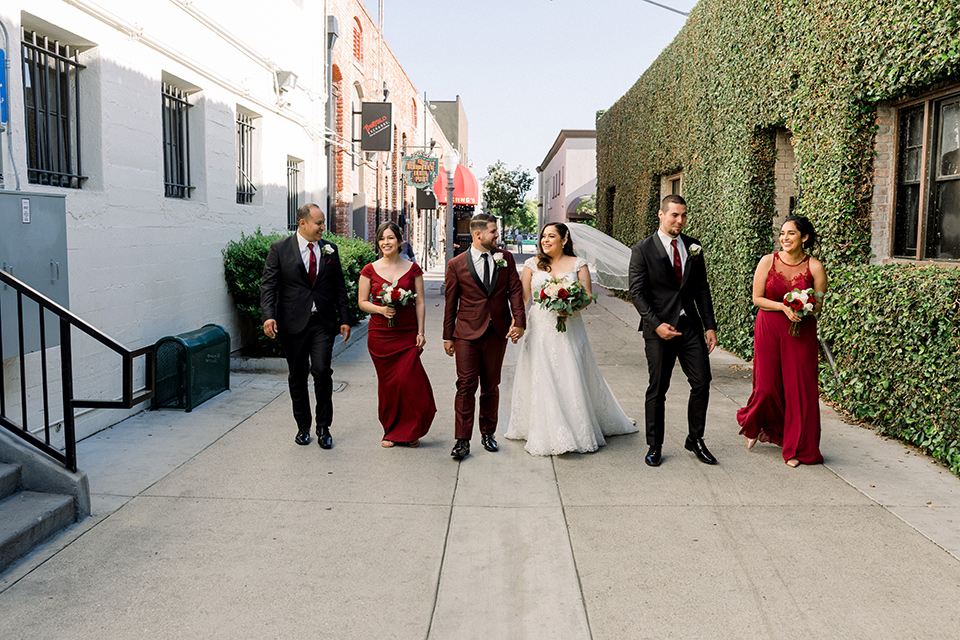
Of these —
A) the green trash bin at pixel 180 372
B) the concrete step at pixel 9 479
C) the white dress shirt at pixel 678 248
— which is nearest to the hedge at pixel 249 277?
the green trash bin at pixel 180 372

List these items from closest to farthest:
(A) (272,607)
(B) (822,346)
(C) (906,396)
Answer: (A) (272,607), (C) (906,396), (B) (822,346)

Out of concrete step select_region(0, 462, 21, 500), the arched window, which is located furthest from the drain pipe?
the arched window

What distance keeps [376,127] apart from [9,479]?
1485 centimetres

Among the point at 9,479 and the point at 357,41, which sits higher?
the point at 357,41

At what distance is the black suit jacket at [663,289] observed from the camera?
5590 millimetres

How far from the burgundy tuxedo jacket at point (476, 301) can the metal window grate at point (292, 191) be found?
7.54m

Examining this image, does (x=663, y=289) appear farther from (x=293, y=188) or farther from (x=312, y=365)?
(x=293, y=188)

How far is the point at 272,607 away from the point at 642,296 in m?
3.32

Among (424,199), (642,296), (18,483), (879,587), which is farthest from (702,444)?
(424,199)

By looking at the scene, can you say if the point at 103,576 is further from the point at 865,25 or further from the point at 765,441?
the point at 865,25

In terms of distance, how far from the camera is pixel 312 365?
6.30 metres

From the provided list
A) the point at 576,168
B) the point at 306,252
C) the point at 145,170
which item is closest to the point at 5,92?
the point at 145,170

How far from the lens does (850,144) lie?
23.7 feet

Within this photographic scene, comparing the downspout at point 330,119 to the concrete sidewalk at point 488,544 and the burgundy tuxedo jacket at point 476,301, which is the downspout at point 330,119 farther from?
the concrete sidewalk at point 488,544
